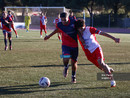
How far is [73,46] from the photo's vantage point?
6.73 m

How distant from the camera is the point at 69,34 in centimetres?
664

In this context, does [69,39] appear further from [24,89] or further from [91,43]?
[24,89]

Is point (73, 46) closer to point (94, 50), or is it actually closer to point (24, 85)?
point (94, 50)

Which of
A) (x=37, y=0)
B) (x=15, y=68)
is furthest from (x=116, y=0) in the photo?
(x=15, y=68)

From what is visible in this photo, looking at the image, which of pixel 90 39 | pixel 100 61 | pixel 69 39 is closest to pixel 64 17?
pixel 69 39

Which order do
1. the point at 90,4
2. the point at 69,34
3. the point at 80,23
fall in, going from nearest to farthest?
the point at 80,23, the point at 69,34, the point at 90,4

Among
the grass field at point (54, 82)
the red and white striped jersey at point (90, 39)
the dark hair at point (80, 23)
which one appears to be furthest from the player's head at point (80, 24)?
the grass field at point (54, 82)

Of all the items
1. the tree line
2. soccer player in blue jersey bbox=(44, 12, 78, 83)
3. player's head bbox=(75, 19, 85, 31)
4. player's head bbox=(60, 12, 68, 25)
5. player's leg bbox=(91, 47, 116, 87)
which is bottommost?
player's leg bbox=(91, 47, 116, 87)

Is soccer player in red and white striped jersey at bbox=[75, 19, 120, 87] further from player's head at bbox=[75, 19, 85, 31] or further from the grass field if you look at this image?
the grass field

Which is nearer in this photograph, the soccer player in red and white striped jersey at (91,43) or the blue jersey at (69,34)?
the soccer player in red and white striped jersey at (91,43)

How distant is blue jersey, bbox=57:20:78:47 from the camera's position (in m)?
6.63

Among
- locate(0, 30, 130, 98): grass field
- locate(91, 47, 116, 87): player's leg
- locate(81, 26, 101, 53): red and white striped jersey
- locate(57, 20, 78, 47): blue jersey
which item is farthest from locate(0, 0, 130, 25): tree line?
locate(91, 47, 116, 87): player's leg

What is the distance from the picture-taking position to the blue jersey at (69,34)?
21.8ft

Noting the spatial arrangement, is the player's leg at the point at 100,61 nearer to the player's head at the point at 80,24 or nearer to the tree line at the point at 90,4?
the player's head at the point at 80,24
